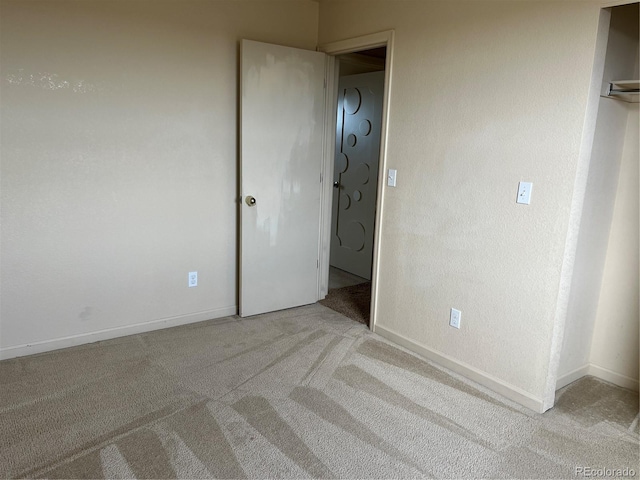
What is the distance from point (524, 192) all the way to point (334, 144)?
1859 mm

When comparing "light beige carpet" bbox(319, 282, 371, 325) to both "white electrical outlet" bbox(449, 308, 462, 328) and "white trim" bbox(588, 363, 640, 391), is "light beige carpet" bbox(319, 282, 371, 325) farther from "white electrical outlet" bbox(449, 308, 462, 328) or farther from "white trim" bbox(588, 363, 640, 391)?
"white trim" bbox(588, 363, 640, 391)

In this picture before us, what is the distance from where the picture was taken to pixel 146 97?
9.88 ft

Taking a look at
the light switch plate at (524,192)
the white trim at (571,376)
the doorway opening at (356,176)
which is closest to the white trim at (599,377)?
the white trim at (571,376)

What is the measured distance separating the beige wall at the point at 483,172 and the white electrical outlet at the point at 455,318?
0.03m

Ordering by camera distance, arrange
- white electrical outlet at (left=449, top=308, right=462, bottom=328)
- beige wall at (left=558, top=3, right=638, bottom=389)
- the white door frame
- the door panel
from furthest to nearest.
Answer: the door panel → the white door frame → white electrical outlet at (left=449, top=308, right=462, bottom=328) → beige wall at (left=558, top=3, right=638, bottom=389)

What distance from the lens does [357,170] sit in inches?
185

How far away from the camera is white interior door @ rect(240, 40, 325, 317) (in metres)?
3.33

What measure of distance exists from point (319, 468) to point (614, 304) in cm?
200

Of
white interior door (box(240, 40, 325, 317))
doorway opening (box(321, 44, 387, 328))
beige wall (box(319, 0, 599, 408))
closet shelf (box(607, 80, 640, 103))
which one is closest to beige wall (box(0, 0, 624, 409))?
beige wall (box(319, 0, 599, 408))

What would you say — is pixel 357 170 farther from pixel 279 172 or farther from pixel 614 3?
pixel 614 3

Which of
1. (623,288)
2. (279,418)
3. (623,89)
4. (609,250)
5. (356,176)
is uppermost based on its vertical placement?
(623,89)

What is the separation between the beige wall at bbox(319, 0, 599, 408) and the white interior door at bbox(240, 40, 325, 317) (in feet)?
2.12

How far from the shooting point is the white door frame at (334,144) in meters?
3.11

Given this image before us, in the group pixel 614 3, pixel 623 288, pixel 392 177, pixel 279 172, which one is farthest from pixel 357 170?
pixel 614 3
